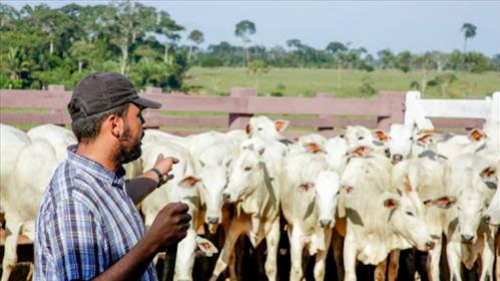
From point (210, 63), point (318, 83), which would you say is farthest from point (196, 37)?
point (318, 83)

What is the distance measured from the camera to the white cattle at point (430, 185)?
10719mm

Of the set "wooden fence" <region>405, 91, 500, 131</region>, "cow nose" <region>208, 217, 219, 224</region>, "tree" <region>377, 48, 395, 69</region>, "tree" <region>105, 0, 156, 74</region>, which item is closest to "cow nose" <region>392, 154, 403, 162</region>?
"wooden fence" <region>405, 91, 500, 131</region>

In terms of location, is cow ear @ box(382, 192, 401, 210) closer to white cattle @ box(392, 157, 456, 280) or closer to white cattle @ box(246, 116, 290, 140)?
white cattle @ box(392, 157, 456, 280)

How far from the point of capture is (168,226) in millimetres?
3314

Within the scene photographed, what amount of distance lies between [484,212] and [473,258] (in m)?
0.88

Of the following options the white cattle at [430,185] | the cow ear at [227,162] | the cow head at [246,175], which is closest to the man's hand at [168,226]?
the cow head at [246,175]

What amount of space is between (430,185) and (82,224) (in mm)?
8090

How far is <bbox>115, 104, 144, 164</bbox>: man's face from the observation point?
3.51 m

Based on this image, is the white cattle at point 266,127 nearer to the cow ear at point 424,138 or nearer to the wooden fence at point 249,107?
the wooden fence at point 249,107

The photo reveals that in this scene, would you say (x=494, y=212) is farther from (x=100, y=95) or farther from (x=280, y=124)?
(x=100, y=95)

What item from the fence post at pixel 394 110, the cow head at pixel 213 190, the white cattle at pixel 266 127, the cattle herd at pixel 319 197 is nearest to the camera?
the cattle herd at pixel 319 197

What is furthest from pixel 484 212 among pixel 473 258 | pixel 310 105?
pixel 310 105

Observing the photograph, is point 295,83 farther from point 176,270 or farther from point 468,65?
point 176,270

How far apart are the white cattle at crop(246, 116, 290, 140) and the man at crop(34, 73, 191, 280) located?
9440mm
